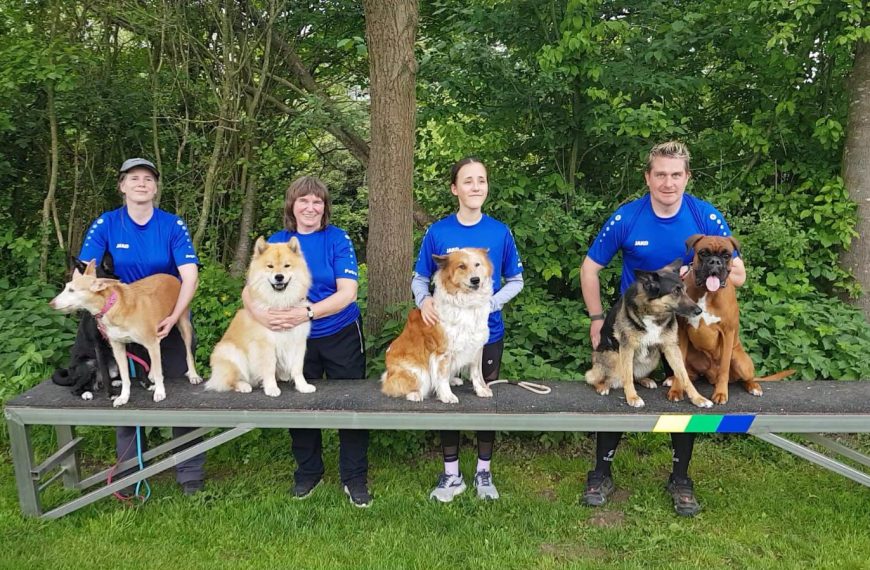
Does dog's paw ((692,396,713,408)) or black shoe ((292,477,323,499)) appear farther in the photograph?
black shoe ((292,477,323,499))

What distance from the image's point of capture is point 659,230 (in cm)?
350

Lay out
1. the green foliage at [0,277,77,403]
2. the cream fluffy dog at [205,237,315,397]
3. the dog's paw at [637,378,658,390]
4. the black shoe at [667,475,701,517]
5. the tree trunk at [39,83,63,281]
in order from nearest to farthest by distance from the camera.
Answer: the cream fluffy dog at [205,237,315,397], the black shoe at [667,475,701,517], the dog's paw at [637,378,658,390], the green foliage at [0,277,77,403], the tree trunk at [39,83,63,281]

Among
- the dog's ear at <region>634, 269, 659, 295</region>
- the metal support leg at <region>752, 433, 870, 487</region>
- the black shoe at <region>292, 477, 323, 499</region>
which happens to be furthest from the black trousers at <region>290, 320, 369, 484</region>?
the metal support leg at <region>752, 433, 870, 487</region>

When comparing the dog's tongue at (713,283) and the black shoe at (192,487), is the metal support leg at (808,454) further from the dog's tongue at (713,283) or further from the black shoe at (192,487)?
the black shoe at (192,487)

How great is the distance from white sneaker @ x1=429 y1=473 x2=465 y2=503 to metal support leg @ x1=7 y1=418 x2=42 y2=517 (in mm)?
2508

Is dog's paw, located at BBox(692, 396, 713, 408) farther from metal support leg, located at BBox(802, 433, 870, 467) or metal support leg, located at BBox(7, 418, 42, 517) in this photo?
metal support leg, located at BBox(7, 418, 42, 517)

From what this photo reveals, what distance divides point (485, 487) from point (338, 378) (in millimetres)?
1252

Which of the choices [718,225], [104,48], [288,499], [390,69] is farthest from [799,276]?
[104,48]

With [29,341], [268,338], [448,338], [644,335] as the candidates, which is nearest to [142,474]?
[268,338]

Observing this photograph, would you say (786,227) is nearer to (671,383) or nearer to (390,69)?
(671,383)

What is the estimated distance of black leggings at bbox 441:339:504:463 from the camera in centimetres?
380

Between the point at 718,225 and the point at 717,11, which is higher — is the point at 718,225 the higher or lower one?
the lower one

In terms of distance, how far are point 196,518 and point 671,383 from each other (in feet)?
10.3

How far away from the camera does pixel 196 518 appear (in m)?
3.68
